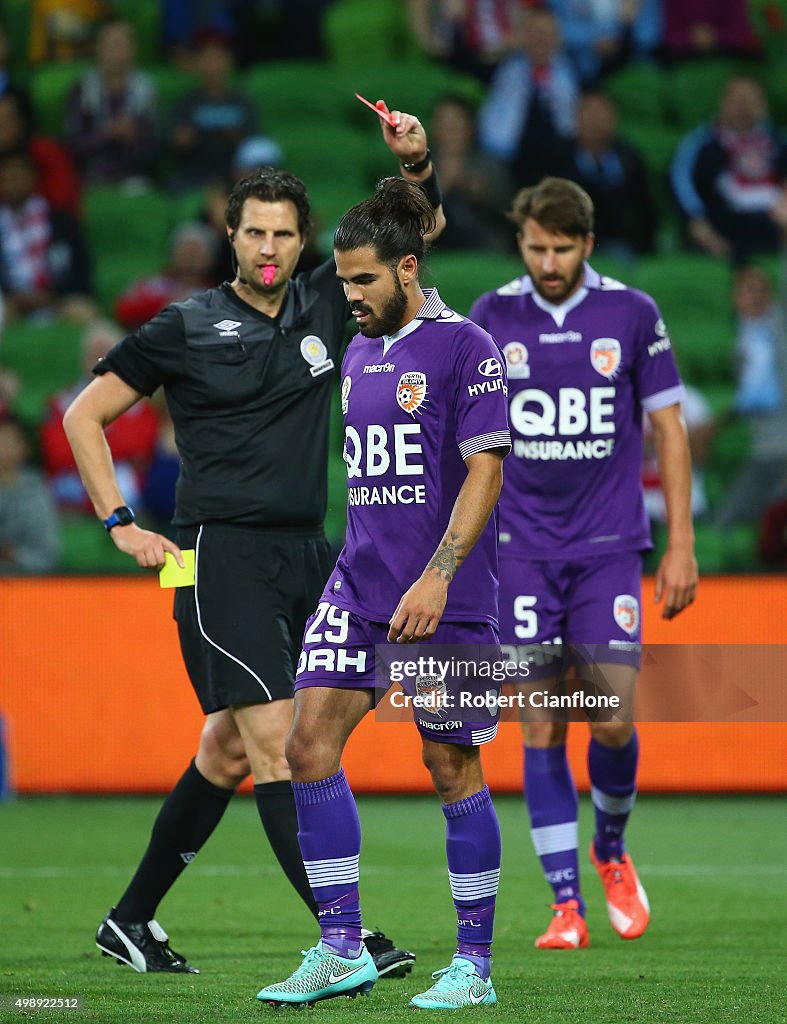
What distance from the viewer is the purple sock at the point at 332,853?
174 inches

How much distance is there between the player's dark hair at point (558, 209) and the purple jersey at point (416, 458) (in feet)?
5.36

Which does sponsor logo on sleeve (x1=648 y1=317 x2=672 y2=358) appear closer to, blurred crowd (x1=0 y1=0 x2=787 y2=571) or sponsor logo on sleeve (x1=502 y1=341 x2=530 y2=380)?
sponsor logo on sleeve (x1=502 y1=341 x2=530 y2=380)

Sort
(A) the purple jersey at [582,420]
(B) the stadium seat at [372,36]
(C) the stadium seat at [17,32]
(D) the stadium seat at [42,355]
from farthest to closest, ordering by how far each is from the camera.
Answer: (B) the stadium seat at [372,36] < (C) the stadium seat at [17,32] < (D) the stadium seat at [42,355] < (A) the purple jersey at [582,420]

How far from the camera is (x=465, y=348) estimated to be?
14.8 feet

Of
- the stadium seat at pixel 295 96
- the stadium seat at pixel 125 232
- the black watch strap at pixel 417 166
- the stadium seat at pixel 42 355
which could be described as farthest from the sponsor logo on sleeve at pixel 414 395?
the stadium seat at pixel 295 96

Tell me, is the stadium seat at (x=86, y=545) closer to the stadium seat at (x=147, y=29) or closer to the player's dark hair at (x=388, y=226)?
the stadium seat at (x=147, y=29)

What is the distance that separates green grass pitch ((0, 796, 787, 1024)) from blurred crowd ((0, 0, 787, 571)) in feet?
9.65

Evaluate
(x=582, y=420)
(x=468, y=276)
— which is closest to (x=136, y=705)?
(x=468, y=276)

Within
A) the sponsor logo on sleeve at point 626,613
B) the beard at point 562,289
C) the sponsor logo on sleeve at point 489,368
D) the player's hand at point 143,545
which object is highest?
the beard at point 562,289

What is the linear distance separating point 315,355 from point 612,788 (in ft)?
6.45

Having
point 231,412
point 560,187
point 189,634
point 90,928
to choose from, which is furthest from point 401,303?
point 90,928

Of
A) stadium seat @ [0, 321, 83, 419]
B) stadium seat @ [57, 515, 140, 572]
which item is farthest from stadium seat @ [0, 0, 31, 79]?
stadium seat @ [57, 515, 140, 572]

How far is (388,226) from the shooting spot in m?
4.49

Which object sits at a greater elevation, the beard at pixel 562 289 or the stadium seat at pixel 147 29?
the stadium seat at pixel 147 29
